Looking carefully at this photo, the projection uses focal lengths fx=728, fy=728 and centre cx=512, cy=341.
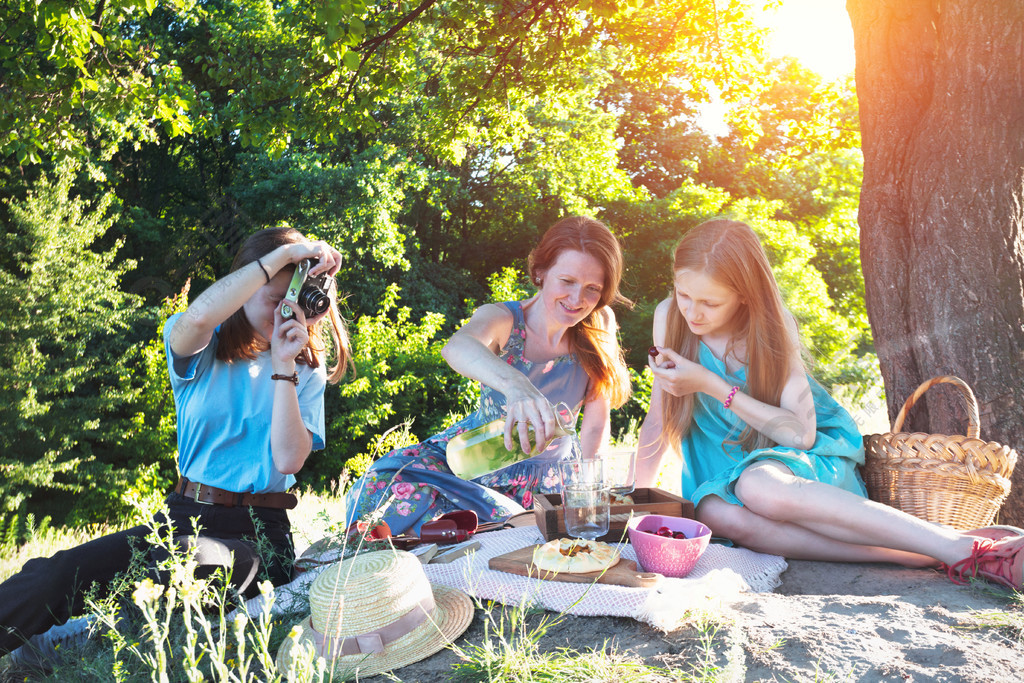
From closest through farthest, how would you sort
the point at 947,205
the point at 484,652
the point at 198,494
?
the point at 484,652 → the point at 198,494 → the point at 947,205

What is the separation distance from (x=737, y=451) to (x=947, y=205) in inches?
65.2

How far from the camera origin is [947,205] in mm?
3516

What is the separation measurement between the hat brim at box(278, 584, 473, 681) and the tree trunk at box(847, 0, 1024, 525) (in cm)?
267

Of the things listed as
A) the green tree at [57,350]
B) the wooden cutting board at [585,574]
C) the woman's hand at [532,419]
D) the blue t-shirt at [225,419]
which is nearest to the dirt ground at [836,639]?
the wooden cutting board at [585,574]

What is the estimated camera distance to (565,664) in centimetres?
175

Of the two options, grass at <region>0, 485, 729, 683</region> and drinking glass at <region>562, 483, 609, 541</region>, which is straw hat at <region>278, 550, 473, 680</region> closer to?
grass at <region>0, 485, 729, 683</region>

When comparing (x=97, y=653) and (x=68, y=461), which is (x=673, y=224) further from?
(x=97, y=653)

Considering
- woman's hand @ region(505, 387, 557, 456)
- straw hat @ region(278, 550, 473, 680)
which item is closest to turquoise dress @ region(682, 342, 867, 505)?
woman's hand @ region(505, 387, 557, 456)


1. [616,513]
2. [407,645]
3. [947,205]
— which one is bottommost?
[407,645]

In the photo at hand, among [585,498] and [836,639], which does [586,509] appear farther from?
[836,639]

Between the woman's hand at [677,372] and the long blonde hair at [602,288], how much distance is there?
568mm

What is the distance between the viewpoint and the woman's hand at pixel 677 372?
9.32ft

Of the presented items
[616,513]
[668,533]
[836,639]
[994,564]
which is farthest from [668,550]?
[994,564]

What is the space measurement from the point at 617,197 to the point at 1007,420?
13.0 meters
